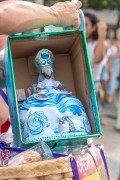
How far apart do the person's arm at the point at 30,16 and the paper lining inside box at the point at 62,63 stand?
0.33 feet

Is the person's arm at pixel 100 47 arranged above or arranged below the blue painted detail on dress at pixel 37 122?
above

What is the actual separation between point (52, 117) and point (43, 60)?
0.30 meters

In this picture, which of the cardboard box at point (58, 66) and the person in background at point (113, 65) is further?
the person in background at point (113, 65)

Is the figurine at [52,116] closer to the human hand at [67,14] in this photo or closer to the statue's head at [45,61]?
the statue's head at [45,61]

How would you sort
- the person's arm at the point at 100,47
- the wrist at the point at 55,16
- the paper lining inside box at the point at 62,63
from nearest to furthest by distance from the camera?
1. the wrist at the point at 55,16
2. the paper lining inside box at the point at 62,63
3. the person's arm at the point at 100,47

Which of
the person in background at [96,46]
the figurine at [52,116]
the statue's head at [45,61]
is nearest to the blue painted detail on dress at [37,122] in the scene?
the figurine at [52,116]

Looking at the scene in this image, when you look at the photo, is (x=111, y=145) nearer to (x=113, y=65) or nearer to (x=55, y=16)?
(x=113, y=65)

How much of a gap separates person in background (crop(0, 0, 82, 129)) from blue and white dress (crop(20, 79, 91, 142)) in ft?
1.00

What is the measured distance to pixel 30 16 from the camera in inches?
61.7

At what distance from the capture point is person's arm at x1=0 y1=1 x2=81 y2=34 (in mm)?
1508

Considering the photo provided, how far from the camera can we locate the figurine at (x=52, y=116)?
5.46ft

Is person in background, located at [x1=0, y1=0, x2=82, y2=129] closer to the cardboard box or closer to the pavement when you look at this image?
the cardboard box

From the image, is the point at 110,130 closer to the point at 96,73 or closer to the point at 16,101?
the point at 96,73

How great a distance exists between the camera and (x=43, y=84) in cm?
188
